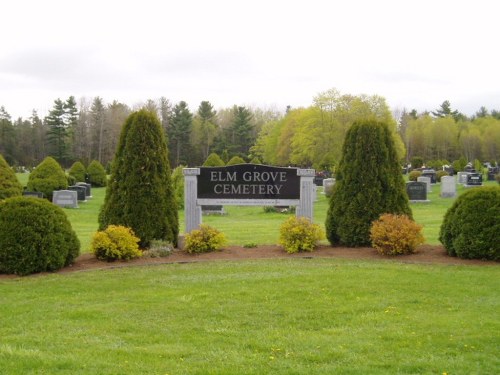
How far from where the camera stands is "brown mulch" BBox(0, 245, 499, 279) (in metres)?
11.0

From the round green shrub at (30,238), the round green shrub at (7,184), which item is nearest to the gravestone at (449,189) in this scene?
the round green shrub at (7,184)

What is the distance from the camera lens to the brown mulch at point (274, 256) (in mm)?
11008

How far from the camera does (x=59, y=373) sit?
504 cm

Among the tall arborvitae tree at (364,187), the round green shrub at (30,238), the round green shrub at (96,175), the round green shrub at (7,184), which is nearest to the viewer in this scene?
the round green shrub at (30,238)

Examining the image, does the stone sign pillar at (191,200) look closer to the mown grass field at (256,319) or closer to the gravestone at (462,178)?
the mown grass field at (256,319)

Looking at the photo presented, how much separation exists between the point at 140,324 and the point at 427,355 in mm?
3201

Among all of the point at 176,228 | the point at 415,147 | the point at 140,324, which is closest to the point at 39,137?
the point at 415,147

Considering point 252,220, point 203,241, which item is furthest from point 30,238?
point 252,220

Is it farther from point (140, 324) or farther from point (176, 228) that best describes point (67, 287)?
point (176, 228)

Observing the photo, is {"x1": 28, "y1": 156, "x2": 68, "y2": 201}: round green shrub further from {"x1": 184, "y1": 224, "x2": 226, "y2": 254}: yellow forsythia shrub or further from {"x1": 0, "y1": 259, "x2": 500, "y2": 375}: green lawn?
{"x1": 0, "y1": 259, "x2": 500, "y2": 375}: green lawn

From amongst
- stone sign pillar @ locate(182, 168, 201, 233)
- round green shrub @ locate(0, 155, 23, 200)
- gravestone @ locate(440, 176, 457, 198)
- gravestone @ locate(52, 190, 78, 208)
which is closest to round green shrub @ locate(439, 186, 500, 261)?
stone sign pillar @ locate(182, 168, 201, 233)

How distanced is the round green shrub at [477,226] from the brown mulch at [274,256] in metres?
0.20

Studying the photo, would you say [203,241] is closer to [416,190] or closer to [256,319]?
[256,319]

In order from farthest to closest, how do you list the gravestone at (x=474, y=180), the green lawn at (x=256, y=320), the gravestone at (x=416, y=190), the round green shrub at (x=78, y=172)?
1. the round green shrub at (x=78, y=172)
2. the gravestone at (x=474, y=180)
3. the gravestone at (x=416, y=190)
4. the green lawn at (x=256, y=320)
